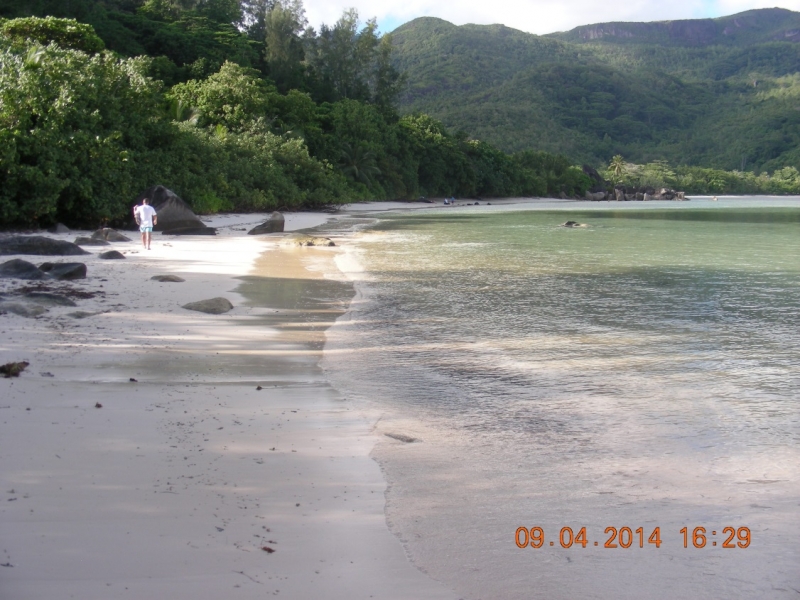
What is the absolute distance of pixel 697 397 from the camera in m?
6.98

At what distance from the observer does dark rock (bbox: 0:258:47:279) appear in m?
11.6

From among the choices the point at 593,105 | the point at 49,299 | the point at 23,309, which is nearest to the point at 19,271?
the point at 49,299

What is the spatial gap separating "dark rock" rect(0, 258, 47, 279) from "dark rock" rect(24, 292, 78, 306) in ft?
7.25

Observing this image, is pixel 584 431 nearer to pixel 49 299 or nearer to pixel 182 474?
pixel 182 474

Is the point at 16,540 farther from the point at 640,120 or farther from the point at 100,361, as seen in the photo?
the point at 640,120

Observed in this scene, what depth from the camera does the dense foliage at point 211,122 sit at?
20.9 metres

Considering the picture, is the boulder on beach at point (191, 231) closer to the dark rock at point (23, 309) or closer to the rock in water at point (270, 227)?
the rock in water at point (270, 227)

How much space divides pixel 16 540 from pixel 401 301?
9178 millimetres

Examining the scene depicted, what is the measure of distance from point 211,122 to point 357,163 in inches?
763

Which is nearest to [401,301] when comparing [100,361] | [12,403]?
[100,361]

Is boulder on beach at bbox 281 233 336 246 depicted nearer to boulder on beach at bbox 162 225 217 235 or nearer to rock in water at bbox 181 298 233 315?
boulder on beach at bbox 162 225 217 235

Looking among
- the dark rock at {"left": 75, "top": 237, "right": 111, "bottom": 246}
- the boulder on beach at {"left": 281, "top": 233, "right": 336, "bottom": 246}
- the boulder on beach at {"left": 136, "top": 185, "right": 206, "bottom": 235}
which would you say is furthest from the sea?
the boulder on beach at {"left": 136, "top": 185, "right": 206, "bottom": 235}

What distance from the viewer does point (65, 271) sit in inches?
478

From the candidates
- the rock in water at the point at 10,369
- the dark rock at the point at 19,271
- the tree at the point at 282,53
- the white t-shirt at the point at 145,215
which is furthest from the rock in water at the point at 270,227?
the tree at the point at 282,53
